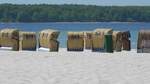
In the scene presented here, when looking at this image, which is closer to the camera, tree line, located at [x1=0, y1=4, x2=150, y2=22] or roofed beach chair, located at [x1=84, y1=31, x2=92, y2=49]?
roofed beach chair, located at [x1=84, y1=31, x2=92, y2=49]

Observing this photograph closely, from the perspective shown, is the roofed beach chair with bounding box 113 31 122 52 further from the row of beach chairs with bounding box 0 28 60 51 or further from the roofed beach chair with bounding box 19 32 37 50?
the roofed beach chair with bounding box 19 32 37 50

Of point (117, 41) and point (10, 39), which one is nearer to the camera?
point (10, 39)

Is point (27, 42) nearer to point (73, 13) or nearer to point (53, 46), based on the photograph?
point (53, 46)

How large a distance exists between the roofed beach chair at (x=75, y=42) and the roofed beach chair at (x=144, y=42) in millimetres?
2134

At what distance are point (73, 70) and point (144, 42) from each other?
6.52 metres

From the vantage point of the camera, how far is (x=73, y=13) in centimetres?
8638

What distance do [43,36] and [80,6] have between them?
73152mm

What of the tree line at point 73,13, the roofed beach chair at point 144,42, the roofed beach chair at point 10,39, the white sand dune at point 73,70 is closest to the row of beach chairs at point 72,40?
the roofed beach chair at point 10,39

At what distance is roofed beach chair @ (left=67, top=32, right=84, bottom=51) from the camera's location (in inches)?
770

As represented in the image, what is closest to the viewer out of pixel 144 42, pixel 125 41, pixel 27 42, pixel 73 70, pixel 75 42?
pixel 73 70

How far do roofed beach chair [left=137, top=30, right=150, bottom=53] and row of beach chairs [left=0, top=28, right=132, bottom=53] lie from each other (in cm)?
99

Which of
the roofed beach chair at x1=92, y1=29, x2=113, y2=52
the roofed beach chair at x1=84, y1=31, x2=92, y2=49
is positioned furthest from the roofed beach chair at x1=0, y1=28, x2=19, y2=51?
the roofed beach chair at x1=92, y1=29, x2=113, y2=52

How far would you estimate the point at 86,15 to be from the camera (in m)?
88.8

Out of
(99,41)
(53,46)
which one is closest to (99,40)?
(99,41)
